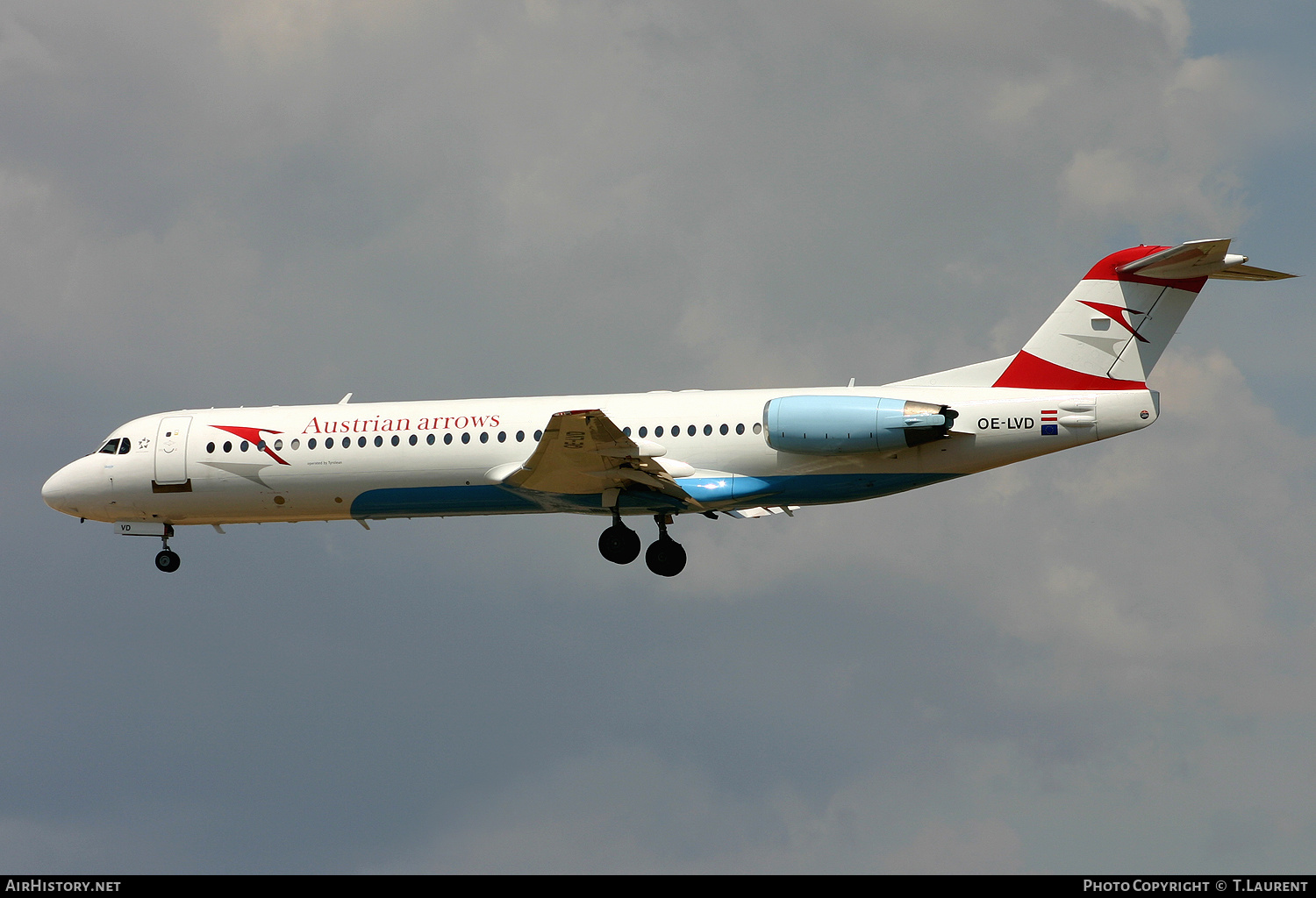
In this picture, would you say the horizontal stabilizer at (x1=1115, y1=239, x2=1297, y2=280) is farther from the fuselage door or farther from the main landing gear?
→ the fuselage door

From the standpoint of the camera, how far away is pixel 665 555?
32.3 m

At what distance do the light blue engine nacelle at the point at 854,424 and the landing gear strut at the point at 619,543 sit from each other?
3776mm

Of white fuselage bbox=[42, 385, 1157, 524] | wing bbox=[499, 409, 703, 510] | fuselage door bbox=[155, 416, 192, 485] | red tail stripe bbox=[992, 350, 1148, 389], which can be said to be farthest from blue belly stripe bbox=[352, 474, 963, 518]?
fuselage door bbox=[155, 416, 192, 485]

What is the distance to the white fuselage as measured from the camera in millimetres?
29578

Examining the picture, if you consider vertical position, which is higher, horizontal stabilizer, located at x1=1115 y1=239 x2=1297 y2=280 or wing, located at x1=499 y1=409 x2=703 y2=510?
horizontal stabilizer, located at x1=1115 y1=239 x2=1297 y2=280

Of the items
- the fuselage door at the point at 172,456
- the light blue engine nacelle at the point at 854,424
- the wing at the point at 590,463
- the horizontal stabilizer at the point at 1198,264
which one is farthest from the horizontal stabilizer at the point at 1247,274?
the fuselage door at the point at 172,456

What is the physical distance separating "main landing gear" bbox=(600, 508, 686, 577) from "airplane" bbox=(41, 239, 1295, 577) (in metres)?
0.04

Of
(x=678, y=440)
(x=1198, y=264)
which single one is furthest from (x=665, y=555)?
(x=1198, y=264)

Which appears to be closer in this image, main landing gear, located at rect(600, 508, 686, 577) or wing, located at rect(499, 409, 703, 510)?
wing, located at rect(499, 409, 703, 510)

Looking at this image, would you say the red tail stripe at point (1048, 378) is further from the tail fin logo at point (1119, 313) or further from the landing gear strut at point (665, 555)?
the landing gear strut at point (665, 555)

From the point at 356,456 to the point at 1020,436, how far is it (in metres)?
13.4

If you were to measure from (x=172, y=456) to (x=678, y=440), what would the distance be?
11.2m

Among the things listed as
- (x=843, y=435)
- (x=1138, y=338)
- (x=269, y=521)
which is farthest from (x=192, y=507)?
(x=1138, y=338)

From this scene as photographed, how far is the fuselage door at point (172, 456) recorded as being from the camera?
3306 centimetres
